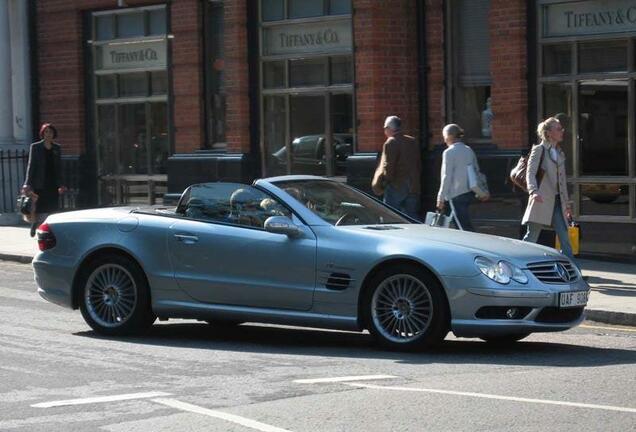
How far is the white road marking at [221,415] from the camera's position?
7.83 meters

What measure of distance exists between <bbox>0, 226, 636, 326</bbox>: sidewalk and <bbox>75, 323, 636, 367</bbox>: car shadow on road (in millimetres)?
1545

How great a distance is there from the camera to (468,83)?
2014 cm

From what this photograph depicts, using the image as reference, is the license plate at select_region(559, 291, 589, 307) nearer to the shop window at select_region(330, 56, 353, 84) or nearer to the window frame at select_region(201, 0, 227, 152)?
the shop window at select_region(330, 56, 353, 84)

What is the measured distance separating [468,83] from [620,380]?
1110cm

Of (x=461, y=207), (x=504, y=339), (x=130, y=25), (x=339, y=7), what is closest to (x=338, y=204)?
(x=504, y=339)

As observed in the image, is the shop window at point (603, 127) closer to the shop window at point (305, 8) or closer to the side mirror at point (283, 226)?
the shop window at point (305, 8)

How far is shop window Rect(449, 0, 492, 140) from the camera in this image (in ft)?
65.3

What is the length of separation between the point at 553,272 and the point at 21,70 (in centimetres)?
1786

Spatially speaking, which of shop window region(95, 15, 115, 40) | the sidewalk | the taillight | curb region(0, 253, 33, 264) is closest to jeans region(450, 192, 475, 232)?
the sidewalk

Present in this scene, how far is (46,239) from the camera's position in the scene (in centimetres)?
1263

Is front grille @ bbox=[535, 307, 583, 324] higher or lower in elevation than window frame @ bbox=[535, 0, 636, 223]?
lower

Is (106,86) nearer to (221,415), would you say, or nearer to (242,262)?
(242,262)

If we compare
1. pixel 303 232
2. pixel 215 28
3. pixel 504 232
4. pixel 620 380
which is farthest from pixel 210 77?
pixel 620 380

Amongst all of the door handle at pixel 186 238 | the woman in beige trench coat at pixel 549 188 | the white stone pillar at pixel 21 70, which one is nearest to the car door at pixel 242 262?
the door handle at pixel 186 238
